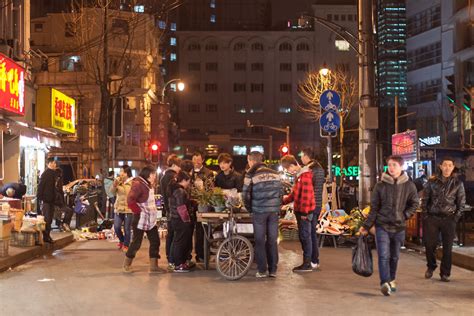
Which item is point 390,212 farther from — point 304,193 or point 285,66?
point 285,66

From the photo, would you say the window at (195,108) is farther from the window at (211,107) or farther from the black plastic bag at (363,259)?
the black plastic bag at (363,259)

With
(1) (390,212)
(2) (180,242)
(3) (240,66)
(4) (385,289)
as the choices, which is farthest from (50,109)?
(3) (240,66)

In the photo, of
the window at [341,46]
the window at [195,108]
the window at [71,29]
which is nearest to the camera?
the window at [71,29]

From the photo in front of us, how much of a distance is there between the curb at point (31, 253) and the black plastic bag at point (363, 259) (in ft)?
20.3

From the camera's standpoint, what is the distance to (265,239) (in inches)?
397

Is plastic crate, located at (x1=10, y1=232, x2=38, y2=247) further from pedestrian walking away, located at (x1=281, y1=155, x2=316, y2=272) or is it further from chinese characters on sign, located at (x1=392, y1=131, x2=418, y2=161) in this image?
chinese characters on sign, located at (x1=392, y1=131, x2=418, y2=161)

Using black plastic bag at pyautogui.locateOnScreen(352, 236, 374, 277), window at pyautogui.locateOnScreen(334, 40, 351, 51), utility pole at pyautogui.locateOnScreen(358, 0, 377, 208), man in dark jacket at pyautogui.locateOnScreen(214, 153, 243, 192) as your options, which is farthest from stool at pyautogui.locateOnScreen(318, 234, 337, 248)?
window at pyautogui.locateOnScreen(334, 40, 351, 51)

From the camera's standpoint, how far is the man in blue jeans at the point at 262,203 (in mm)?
9836

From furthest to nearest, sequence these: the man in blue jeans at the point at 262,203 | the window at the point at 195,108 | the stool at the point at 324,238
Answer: the window at the point at 195,108 < the stool at the point at 324,238 < the man in blue jeans at the point at 262,203

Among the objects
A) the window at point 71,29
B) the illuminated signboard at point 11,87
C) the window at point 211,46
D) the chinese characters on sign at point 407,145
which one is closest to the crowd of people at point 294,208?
the illuminated signboard at point 11,87

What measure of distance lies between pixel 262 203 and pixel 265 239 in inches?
25.1

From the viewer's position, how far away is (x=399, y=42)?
53.8 metres

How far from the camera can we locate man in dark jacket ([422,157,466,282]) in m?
9.52

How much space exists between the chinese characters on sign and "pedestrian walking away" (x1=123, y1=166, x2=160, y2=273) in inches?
376
